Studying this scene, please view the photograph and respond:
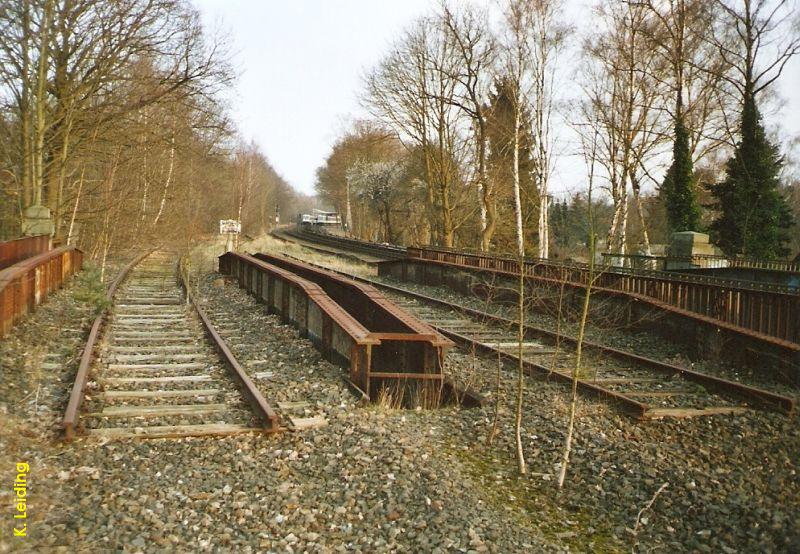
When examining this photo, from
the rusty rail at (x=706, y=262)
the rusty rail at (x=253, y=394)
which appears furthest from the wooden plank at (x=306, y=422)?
the rusty rail at (x=706, y=262)

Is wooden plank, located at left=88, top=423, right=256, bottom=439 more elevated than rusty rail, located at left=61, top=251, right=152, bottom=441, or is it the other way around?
rusty rail, located at left=61, top=251, right=152, bottom=441

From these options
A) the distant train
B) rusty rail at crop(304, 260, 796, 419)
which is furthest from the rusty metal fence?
the distant train

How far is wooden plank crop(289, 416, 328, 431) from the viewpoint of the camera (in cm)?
647

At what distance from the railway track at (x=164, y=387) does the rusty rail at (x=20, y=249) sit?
1.97 metres

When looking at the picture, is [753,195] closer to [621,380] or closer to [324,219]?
[621,380]

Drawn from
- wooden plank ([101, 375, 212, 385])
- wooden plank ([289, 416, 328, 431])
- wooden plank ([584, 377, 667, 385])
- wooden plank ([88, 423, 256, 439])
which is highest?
wooden plank ([101, 375, 212, 385])

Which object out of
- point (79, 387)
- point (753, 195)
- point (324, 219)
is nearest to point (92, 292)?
point (79, 387)

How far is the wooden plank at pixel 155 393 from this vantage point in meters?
7.28

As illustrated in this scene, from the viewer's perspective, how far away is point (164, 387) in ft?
25.6

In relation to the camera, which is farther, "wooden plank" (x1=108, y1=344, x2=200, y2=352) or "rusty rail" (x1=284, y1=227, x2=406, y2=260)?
"rusty rail" (x1=284, y1=227, x2=406, y2=260)

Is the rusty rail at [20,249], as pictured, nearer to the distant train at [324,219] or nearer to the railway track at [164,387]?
the railway track at [164,387]

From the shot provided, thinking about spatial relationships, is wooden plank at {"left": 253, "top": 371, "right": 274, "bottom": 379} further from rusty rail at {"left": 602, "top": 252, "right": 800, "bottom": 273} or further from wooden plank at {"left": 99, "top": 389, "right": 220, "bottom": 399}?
rusty rail at {"left": 602, "top": 252, "right": 800, "bottom": 273}

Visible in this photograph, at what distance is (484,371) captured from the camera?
9531mm

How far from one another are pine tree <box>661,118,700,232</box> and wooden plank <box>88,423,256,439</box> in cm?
2530
